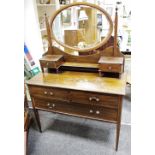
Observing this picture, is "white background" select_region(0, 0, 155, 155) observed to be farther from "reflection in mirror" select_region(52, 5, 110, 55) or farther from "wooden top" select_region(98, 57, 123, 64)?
"reflection in mirror" select_region(52, 5, 110, 55)

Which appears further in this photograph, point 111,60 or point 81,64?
point 81,64

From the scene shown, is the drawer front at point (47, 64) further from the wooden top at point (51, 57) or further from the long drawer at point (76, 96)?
the long drawer at point (76, 96)

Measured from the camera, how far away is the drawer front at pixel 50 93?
1453 millimetres

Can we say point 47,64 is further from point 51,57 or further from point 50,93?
point 50,93

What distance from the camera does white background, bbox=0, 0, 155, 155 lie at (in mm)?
748

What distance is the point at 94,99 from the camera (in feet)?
4.43

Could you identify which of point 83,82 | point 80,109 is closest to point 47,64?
point 83,82

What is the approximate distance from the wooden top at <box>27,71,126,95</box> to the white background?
0.44 m

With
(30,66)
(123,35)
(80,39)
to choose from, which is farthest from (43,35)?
(123,35)

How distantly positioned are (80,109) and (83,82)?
24 cm
